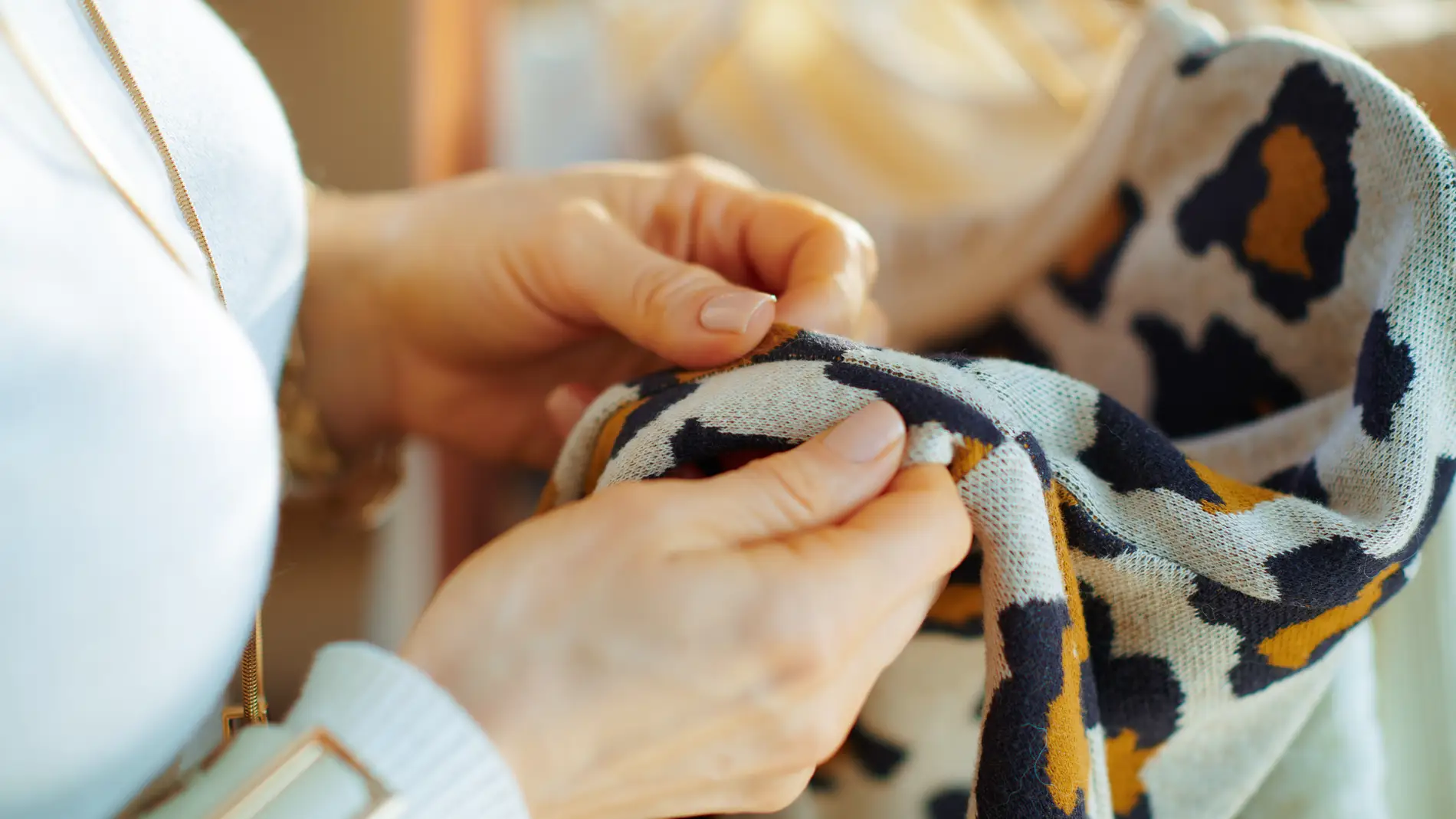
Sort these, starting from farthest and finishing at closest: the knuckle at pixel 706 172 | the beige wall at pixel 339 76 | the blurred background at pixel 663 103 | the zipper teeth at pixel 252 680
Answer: the beige wall at pixel 339 76
the blurred background at pixel 663 103
the knuckle at pixel 706 172
the zipper teeth at pixel 252 680

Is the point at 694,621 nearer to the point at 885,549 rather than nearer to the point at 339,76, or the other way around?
the point at 885,549

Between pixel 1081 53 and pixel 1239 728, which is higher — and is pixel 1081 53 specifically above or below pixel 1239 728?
above

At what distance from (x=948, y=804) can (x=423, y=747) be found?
0.23 metres

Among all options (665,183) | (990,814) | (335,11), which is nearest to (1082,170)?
(665,183)

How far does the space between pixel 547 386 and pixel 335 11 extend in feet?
1.84

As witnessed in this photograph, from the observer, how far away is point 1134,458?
301 millimetres

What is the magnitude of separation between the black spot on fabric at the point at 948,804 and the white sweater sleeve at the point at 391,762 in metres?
0.20

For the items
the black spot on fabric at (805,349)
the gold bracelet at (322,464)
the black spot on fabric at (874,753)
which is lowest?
the gold bracelet at (322,464)

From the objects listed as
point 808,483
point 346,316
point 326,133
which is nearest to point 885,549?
point 808,483

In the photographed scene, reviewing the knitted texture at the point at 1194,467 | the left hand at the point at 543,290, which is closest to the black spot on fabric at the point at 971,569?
the knitted texture at the point at 1194,467

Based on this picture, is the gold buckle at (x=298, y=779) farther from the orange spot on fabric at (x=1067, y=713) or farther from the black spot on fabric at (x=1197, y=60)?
the black spot on fabric at (x=1197, y=60)

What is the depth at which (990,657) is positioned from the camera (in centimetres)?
29

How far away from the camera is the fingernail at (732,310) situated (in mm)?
330

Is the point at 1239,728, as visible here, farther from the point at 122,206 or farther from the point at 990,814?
the point at 122,206
